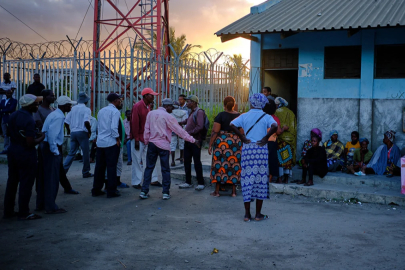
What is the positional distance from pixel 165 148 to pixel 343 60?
4.63m

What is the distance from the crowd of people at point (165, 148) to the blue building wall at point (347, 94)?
453mm

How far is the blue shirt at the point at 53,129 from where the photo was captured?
5918mm

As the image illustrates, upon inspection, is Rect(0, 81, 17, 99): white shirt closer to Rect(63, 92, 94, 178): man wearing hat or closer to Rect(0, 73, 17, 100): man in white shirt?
Rect(0, 73, 17, 100): man in white shirt

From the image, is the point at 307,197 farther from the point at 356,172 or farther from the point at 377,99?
the point at 377,99

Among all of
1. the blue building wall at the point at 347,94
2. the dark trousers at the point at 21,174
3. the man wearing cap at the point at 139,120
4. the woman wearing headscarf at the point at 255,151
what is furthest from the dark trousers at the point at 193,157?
the dark trousers at the point at 21,174

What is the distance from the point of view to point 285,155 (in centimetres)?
778

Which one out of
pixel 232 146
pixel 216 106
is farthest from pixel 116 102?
pixel 216 106

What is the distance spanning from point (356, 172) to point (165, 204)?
392 centimetres

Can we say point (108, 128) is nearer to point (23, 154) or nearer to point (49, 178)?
point (49, 178)

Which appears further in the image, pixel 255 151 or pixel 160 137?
pixel 160 137

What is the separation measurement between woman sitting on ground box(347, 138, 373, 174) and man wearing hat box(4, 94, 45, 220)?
5.75 m

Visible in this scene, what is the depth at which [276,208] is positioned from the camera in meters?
6.51

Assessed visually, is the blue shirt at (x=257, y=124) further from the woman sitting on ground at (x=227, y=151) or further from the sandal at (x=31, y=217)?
the sandal at (x=31, y=217)

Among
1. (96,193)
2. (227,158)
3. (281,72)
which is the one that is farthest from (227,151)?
(281,72)
